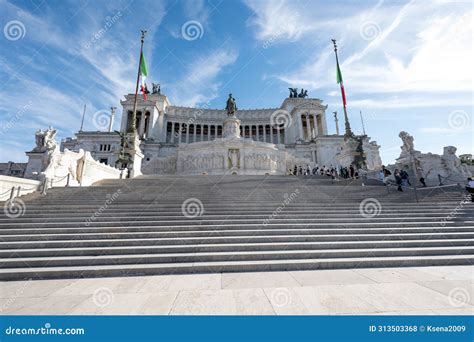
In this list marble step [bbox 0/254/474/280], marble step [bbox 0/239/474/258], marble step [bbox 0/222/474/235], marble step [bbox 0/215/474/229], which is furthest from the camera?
marble step [bbox 0/215/474/229]

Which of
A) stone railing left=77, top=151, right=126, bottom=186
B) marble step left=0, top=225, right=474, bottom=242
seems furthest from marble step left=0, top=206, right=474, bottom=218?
stone railing left=77, top=151, right=126, bottom=186

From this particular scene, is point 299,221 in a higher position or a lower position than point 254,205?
lower

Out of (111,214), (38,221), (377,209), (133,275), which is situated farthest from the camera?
(377,209)

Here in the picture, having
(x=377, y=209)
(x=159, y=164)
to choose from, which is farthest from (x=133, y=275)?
Answer: (x=159, y=164)

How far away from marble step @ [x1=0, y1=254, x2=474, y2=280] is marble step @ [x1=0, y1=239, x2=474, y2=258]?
2.14ft

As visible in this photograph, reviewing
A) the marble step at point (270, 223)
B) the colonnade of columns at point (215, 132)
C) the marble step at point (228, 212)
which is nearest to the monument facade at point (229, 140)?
the colonnade of columns at point (215, 132)

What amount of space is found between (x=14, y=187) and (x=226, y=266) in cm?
1125

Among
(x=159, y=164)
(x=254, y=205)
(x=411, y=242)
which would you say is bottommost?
(x=411, y=242)

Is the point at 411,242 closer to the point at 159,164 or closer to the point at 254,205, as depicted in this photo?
the point at 254,205

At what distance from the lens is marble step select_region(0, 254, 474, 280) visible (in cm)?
477

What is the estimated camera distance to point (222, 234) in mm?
6816

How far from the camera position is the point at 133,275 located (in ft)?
15.8

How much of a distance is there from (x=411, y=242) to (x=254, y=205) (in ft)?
17.3

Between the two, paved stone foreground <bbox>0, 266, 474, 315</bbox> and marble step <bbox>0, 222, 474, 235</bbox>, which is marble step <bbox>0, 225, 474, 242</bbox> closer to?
marble step <bbox>0, 222, 474, 235</bbox>
